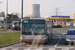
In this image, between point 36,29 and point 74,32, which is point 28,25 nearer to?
point 36,29

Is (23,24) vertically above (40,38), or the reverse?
(23,24)

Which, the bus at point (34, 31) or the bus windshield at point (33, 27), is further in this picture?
the bus windshield at point (33, 27)

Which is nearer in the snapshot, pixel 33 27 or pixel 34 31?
pixel 34 31

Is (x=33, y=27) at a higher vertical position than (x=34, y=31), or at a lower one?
higher

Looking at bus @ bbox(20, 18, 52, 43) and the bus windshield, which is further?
the bus windshield

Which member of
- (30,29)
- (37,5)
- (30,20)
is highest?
(37,5)

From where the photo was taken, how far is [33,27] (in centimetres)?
1341

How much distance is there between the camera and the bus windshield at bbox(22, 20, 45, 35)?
43.3ft

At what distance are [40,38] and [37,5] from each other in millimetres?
4575

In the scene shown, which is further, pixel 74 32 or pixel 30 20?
pixel 74 32

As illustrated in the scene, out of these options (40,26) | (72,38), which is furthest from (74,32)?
(40,26)

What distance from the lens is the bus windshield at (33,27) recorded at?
43.3 feet

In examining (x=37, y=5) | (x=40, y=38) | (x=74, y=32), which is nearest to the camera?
(x=40, y=38)

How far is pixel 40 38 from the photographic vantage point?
12.9m
